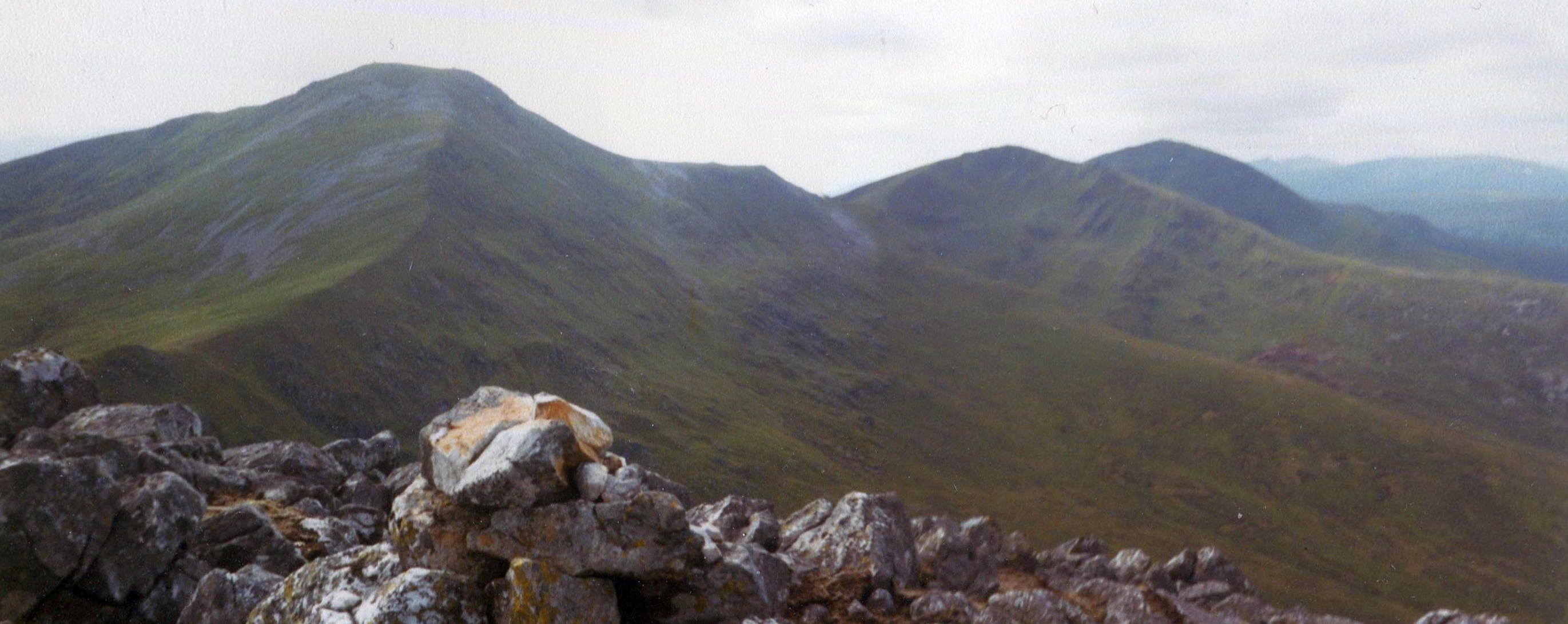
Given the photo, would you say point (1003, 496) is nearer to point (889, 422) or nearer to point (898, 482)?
point (898, 482)

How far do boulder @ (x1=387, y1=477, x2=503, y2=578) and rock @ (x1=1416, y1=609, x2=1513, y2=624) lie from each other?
24.3m

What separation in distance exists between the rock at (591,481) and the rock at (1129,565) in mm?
18886

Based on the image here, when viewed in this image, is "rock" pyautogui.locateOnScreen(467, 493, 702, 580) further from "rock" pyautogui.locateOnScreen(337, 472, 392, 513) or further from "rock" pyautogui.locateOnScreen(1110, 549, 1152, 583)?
"rock" pyautogui.locateOnScreen(1110, 549, 1152, 583)

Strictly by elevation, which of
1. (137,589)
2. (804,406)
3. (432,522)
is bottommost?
(804,406)

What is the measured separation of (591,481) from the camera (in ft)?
44.3

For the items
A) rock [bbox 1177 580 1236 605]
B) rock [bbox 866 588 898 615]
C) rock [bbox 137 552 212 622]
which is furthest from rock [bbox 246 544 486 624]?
rock [bbox 1177 580 1236 605]

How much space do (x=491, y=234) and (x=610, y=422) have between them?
223 ft

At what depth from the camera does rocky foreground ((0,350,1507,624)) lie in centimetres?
1291

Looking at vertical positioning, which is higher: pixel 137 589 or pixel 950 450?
pixel 137 589

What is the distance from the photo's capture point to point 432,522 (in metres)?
13.3

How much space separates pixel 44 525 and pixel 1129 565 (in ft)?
90.5

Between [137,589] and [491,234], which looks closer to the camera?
[137,589]

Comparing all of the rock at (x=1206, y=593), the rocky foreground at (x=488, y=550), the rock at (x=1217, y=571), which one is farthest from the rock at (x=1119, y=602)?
the rock at (x=1217, y=571)

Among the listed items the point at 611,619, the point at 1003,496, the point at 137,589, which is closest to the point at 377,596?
the point at 611,619
